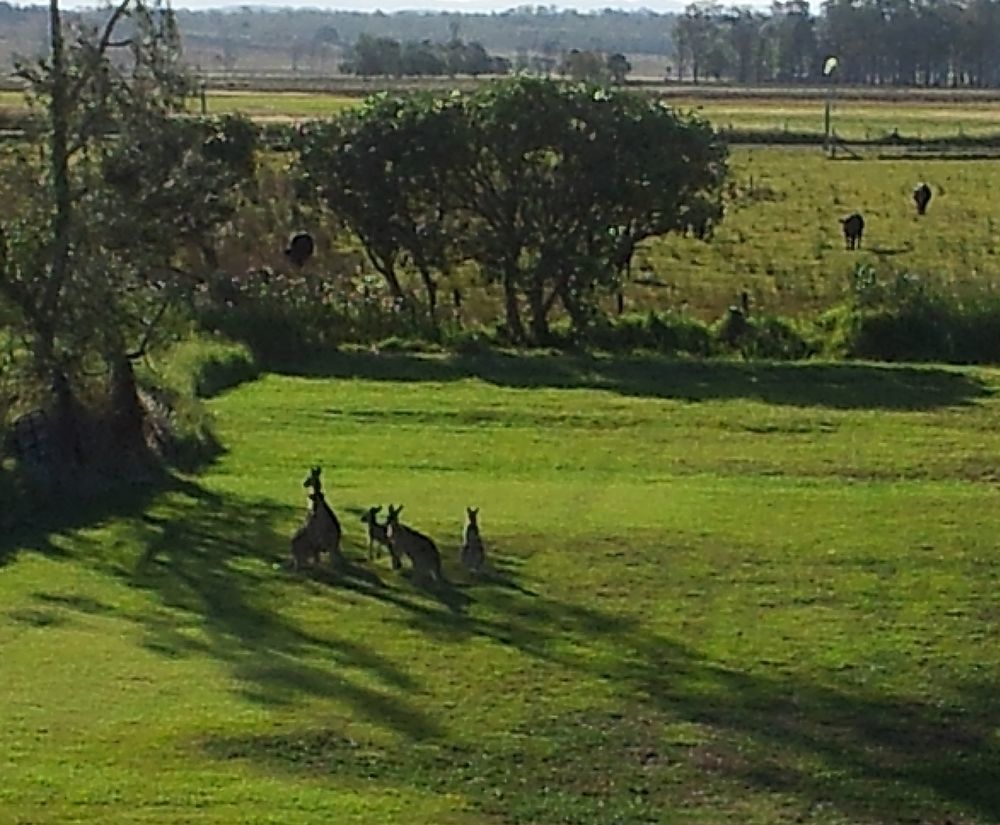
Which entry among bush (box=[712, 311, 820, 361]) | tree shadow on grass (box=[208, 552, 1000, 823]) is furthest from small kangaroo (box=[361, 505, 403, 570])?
bush (box=[712, 311, 820, 361])

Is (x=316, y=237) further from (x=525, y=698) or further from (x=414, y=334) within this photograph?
(x=525, y=698)

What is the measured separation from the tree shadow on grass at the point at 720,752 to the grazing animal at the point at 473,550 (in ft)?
7.69

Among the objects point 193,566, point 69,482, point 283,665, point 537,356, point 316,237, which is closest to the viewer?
point 283,665

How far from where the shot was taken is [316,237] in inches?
1367

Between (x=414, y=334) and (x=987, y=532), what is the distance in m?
12.4

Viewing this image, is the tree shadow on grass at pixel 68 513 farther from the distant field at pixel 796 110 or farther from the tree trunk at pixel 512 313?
the distant field at pixel 796 110

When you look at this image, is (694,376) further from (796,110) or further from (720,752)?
(796,110)

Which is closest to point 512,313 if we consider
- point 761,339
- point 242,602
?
point 761,339

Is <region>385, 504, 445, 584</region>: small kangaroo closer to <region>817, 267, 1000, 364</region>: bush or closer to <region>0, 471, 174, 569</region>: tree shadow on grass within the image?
<region>0, 471, 174, 569</region>: tree shadow on grass

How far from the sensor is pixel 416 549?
15.5 m

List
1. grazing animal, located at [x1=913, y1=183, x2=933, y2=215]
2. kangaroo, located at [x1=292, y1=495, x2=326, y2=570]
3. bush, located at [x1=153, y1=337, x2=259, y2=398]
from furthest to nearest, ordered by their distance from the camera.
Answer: grazing animal, located at [x1=913, y1=183, x2=933, y2=215]
bush, located at [x1=153, y1=337, x2=259, y2=398]
kangaroo, located at [x1=292, y1=495, x2=326, y2=570]

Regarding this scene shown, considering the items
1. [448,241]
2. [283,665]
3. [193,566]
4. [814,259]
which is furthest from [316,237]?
[283,665]

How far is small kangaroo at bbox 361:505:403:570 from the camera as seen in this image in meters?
16.0

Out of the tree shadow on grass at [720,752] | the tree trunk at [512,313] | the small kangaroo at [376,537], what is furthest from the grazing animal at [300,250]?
the tree shadow on grass at [720,752]
